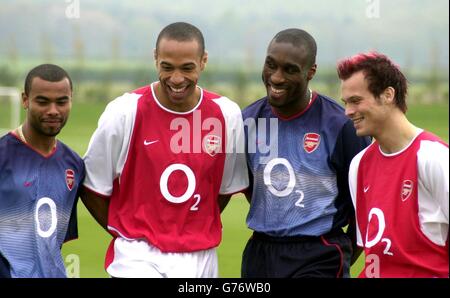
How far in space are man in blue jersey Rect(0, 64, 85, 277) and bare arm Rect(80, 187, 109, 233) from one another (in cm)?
11

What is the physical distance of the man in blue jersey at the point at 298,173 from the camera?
19.1ft

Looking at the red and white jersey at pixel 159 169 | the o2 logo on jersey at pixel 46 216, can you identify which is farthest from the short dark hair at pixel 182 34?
the o2 logo on jersey at pixel 46 216

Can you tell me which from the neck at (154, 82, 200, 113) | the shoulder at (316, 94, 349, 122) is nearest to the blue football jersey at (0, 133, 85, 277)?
the neck at (154, 82, 200, 113)

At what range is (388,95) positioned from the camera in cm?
542

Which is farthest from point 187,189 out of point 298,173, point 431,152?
point 431,152

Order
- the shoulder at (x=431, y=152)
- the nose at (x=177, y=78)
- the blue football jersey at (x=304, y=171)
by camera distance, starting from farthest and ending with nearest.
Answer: the blue football jersey at (x=304, y=171) < the nose at (x=177, y=78) < the shoulder at (x=431, y=152)

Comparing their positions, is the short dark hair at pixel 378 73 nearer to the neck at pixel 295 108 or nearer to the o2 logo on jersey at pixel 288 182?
the neck at pixel 295 108

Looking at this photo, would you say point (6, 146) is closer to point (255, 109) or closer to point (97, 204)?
point (97, 204)

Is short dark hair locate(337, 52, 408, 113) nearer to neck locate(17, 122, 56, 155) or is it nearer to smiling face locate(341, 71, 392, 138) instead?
smiling face locate(341, 71, 392, 138)

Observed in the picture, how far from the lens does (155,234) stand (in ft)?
18.7

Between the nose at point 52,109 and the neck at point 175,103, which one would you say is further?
the neck at point 175,103

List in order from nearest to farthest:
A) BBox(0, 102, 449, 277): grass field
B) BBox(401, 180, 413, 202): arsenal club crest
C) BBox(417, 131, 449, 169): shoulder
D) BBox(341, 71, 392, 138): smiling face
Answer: BBox(417, 131, 449, 169): shoulder
BBox(401, 180, 413, 202): arsenal club crest
BBox(341, 71, 392, 138): smiling face
BBox(0, 102, 449, 277): grass field

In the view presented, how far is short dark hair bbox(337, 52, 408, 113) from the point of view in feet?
17.9
